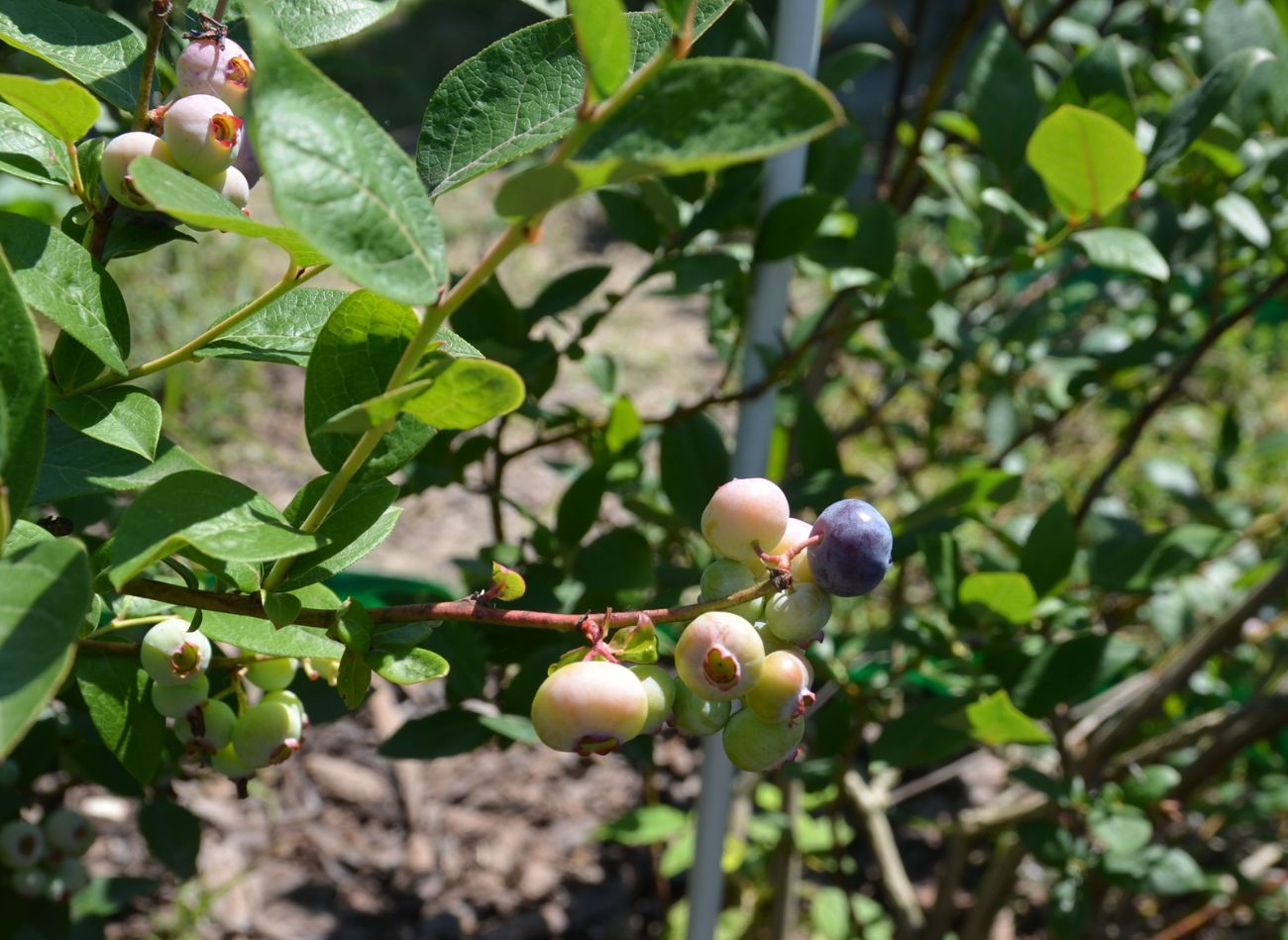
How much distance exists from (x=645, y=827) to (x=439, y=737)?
71cm

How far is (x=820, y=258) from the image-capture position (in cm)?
112

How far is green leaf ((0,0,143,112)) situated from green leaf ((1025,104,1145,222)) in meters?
0.55

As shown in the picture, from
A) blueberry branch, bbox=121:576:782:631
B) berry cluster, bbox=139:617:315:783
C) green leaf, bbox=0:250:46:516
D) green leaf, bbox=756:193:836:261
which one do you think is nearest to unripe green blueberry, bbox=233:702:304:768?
berry cluster, bbox=139:617:315:783

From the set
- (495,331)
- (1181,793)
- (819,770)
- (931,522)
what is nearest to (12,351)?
(495,331)

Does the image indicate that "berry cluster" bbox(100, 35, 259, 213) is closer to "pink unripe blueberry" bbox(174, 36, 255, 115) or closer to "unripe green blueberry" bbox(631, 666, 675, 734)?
"pink unripe blueberry" bbox(174, 36, 255, 115)

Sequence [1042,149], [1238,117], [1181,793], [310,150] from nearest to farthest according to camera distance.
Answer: [310,150]
[1042,149]
[1238,117]
[1181,793]

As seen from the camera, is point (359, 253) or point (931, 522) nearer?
point (359, 253)

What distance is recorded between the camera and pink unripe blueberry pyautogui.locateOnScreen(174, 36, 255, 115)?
1.95 ft

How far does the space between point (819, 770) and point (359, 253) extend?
3.18 ft

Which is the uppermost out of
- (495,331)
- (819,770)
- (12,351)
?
(12,351)

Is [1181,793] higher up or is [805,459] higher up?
[805,459]

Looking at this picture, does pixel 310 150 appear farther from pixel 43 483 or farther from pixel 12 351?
pixel 43 483

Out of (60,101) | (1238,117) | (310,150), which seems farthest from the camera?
(1238,117)

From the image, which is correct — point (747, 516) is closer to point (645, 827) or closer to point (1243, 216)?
point (1243, 216)
